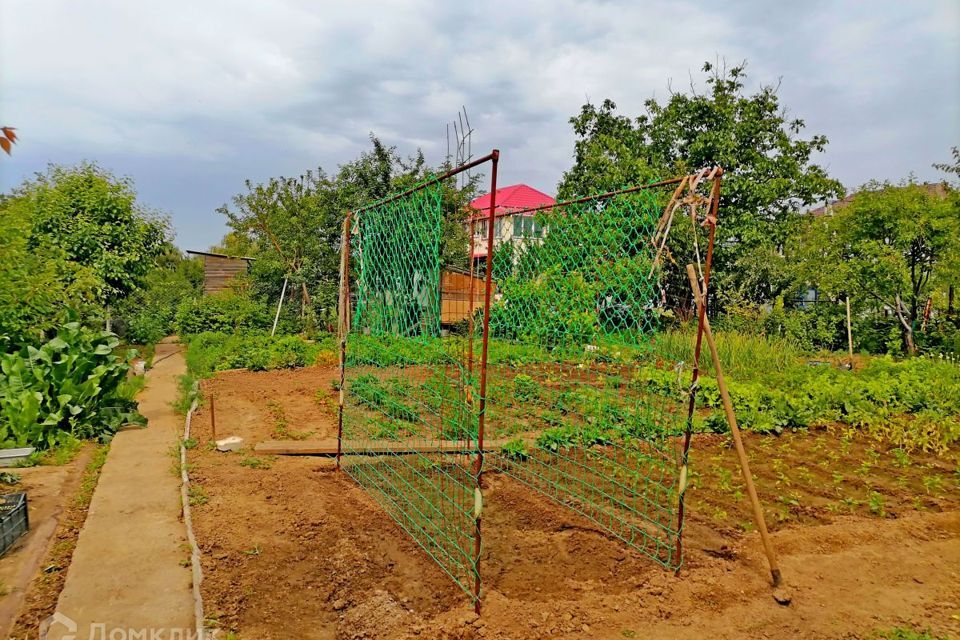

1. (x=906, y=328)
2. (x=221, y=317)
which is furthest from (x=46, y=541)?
(x=906, y=328)

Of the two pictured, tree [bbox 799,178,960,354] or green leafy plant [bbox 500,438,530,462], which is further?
tree [bbox 799,178,960,354]

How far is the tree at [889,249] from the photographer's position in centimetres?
1039

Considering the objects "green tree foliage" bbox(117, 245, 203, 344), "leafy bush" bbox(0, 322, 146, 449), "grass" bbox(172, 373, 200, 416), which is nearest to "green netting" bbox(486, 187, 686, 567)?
"grass" bbox(172, 373, 200, 416)

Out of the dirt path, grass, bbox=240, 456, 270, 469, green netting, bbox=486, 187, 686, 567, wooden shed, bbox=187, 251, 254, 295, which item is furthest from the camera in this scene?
wooden shed, bbox=187, 251, 254, 295

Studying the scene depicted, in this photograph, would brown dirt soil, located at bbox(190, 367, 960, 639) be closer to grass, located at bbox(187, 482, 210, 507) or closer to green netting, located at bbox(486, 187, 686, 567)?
grass, located at bbox(187, 482, 210, 507)

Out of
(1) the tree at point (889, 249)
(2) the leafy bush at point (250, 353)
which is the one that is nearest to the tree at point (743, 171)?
(1) the tree at point (889, 249)

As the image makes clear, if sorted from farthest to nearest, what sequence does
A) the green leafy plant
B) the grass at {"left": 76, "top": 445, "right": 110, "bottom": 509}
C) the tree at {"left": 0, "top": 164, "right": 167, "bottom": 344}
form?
the tree at {"left": 0, "top": 164, "right": 167, "bottom": 344}
the green leafy plant
the grass at {"left": 76, "top": 445, "right": 110, "bottom": 509}

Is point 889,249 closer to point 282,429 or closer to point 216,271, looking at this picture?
point 282,429

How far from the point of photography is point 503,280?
200 inches

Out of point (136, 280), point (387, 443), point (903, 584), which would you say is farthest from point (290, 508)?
point (136, 280)

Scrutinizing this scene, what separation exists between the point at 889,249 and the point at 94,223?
47.7ft

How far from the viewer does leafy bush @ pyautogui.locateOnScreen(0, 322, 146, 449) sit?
16.8 ft

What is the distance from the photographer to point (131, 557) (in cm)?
315

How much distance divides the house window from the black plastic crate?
153 inches
